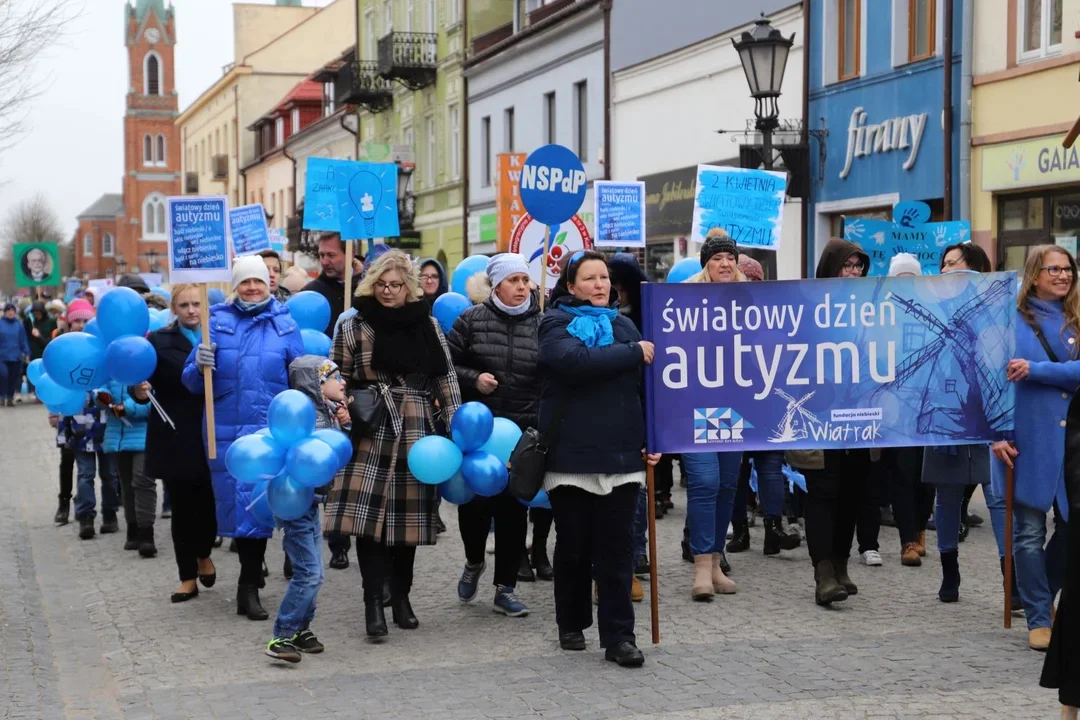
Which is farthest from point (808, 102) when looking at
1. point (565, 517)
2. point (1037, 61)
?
point (565, 517)

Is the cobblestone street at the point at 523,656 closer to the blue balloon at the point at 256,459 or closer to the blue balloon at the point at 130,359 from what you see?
the blue balloon at the point at 256,459

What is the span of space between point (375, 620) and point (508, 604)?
0.92 meters

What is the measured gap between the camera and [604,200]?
1423cm

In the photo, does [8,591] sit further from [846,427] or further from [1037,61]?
[1037,61]

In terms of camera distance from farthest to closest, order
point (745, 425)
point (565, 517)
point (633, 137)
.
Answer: point (633, 137) < point (745, 425) < point (565, 517)

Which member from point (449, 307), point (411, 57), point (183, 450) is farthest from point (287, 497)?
point (411, 57)

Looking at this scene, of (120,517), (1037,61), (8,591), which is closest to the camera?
(8,591)

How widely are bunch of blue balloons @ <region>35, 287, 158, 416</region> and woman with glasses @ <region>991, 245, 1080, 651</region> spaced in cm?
506

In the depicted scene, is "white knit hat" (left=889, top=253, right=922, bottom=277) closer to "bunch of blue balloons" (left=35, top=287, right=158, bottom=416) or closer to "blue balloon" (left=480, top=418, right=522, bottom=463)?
"blue balloon" (left=480, top=418, right=522, bottom=463)

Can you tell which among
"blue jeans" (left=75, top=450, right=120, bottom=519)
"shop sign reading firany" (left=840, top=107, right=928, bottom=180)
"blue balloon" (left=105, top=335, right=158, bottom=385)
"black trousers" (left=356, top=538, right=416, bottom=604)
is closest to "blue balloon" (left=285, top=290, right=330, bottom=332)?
"blue balloon" (left=105, top=335, right=158, bottom=385)

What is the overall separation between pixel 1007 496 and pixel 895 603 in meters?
1.15

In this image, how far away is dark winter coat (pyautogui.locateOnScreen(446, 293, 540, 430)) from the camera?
870 centimetres

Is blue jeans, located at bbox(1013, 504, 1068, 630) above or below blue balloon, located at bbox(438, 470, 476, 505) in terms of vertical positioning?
below

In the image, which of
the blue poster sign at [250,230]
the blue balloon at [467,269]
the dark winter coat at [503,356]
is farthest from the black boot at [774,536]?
the blue poster sign at [250,230]
